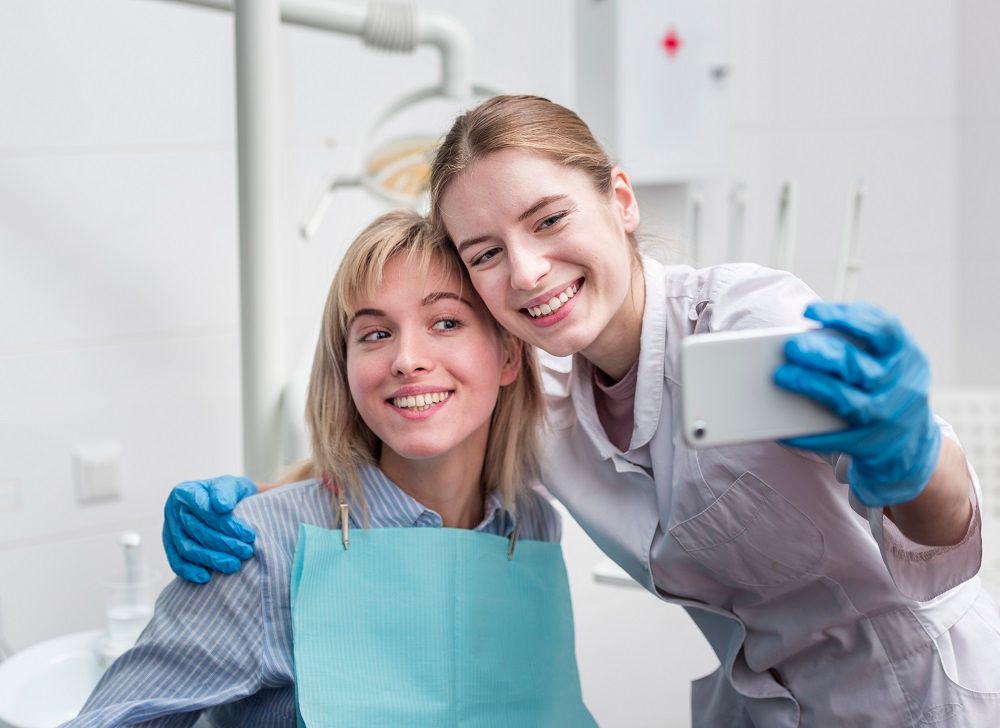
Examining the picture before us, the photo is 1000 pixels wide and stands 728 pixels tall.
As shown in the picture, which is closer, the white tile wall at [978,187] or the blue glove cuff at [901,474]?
the blue glove cuff at [901,474]

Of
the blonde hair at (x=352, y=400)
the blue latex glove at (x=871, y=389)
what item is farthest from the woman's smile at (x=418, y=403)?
the blue latex glove at (x=871, y=389)

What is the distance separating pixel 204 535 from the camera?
3.96 feet

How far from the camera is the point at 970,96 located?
304cm

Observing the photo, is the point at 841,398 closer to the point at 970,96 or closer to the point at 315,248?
the point at 315,248

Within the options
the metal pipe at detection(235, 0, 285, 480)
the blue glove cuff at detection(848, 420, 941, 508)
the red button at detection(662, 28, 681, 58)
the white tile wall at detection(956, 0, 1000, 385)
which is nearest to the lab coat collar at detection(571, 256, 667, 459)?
the blue glove cuff at detection(848, 420, 941, 508)

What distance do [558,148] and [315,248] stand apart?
47.0 inches

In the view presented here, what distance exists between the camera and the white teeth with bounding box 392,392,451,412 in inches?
49.0

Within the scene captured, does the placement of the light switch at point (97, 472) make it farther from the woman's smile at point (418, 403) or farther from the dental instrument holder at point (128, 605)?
the woman's smile at point (418, 403)

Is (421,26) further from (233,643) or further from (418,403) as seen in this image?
(233,643)

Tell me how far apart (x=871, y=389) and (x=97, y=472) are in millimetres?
1614

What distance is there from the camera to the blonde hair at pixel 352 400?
128cm

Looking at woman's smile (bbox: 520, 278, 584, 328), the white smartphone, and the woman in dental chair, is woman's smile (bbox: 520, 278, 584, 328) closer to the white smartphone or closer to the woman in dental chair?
the woman in dental chair

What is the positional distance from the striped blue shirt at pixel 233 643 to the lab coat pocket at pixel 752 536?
1.05 feet

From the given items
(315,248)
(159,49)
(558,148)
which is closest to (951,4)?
(315,248)
